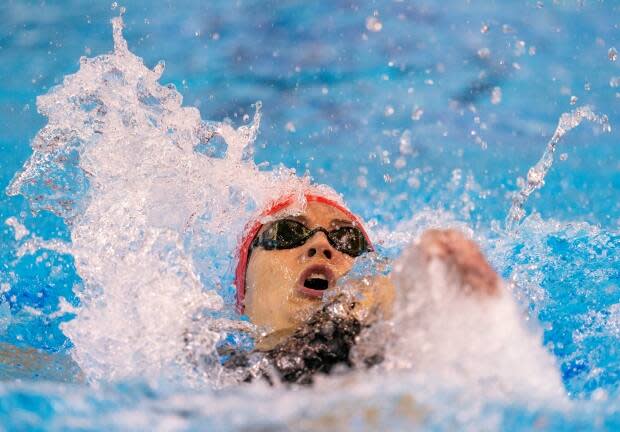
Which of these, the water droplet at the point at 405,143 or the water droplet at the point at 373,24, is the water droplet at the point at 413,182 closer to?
the water droplet at the point at 405,143

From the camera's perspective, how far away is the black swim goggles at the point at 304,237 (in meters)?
2.91

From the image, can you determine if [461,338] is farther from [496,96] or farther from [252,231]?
[496,96]

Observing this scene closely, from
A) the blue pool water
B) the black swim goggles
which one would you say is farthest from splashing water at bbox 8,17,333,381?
the blue pool water

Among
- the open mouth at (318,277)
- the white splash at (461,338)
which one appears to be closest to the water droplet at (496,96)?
the open mouth at (318,277)

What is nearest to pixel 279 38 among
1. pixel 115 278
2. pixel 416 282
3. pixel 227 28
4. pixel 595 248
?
pixel 227 28

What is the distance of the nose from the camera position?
9.33ft

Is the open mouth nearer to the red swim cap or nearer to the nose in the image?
the nose

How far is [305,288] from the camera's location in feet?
8.94

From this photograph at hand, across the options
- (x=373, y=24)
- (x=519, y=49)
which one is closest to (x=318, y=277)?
(x=373, y=24)

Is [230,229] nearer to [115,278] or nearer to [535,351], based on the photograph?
[115,278]

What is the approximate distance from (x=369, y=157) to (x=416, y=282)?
448 cm

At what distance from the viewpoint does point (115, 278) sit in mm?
2713

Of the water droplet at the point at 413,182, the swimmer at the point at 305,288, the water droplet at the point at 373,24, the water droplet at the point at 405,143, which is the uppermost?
the water droplet at the point at 373,24

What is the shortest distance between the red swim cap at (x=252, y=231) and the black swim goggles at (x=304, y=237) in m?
0.12
